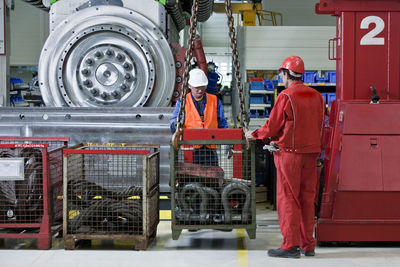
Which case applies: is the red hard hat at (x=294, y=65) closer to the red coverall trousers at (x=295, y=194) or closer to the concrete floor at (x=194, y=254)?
the red coverall trousers at (x=295, y=194)

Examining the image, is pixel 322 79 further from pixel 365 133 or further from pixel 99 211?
pixel 99 211

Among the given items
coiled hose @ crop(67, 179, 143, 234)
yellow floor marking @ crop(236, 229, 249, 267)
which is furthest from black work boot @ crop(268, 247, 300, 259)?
coiled hose @ crop(67, 179, 143, 234)

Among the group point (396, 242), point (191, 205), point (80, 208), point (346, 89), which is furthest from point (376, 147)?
point (80, 208)

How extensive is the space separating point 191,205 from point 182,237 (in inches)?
22.8

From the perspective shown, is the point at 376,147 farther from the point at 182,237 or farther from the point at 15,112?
the point at 15,112

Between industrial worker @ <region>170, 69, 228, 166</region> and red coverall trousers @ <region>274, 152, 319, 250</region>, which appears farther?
industrial worker @ <region>170, 69, 228, 166</region>

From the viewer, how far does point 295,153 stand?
4.02m

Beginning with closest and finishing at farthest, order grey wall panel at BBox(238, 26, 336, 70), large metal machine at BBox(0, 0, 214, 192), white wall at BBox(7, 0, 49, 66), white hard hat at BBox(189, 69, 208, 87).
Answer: white hard hat at BBox(189, 69, 208, 87)
large metal machine at BBox(0, 0, 214, 192)
grey wall panel at BBox(238, 26, 336, 70)
white wall at BBox(7, 0, 49, 66)

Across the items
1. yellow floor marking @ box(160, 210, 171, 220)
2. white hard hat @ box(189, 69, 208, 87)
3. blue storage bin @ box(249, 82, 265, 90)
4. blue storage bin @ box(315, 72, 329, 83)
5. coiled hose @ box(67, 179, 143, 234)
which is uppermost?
blue storage bin @ box(315, 72, 329, 83)

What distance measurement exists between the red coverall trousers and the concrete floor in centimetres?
20

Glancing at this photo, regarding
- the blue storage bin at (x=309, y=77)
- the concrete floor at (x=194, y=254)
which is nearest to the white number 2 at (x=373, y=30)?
the concrete floor at (x=194, y=254)

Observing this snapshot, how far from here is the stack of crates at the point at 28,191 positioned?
14.2 feet

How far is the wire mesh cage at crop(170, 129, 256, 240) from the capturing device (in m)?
4.27

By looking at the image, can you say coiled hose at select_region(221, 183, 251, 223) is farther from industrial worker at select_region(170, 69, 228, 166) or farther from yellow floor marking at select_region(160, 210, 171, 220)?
yellow floor marking at select_region(160, 210, 171, 220)
